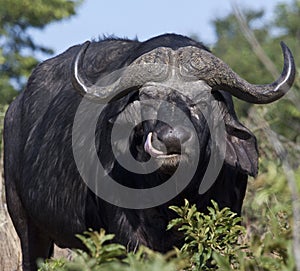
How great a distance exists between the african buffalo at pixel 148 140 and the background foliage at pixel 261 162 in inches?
10.9

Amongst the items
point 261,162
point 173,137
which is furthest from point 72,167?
point 261,162

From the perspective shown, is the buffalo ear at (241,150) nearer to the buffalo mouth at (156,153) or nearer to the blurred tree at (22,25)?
the buffalo mouth at (156,153)

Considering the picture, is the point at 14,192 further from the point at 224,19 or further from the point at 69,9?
the point at 224,19

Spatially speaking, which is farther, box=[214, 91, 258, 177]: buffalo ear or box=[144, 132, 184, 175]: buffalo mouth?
A: box=[214, 91, 258, 177]: buffalo ear

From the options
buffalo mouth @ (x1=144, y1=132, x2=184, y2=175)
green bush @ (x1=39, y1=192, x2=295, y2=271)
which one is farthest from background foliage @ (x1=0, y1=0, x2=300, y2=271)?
buffalo mouth @ (x1=144, y1=132, x2=184, y2=175)

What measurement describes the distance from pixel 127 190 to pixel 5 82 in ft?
65.0

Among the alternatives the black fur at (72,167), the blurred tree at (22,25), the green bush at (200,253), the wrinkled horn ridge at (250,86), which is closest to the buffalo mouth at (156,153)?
the black fur at (72,167)

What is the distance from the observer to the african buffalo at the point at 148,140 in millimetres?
6723

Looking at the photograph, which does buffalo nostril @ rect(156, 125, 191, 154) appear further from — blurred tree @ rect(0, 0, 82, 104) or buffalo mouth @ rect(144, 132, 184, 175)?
blurred tree @ rect(0, 0, 82, 104)

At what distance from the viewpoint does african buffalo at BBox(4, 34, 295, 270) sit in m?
6.72

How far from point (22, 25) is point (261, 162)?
20137 millimetres

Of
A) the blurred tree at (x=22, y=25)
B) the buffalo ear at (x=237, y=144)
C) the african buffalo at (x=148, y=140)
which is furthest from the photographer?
the blurred tree at (x=22, y=25)

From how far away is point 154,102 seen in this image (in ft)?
22.4

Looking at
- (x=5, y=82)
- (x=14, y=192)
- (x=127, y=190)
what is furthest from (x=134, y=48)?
(x=5, y=82)
